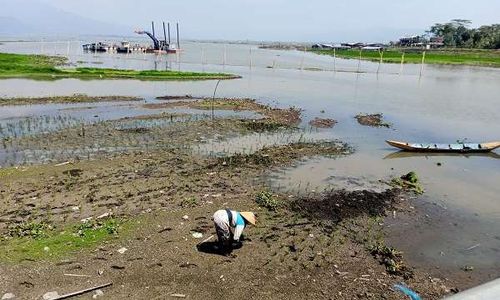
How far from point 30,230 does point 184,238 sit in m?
3.35

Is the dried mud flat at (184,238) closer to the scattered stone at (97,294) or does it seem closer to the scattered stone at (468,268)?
the scattered stone at (97,294)

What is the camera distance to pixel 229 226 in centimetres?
872

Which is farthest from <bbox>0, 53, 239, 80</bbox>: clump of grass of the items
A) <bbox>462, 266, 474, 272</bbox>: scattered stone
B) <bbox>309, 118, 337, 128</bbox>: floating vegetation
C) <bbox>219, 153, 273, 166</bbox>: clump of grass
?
<bbox>462, 266, 474, 272</bbox>: scattered stone

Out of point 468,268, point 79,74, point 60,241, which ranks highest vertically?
point 79,74

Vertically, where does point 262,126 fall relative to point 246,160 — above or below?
above

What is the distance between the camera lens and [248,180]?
551 inches

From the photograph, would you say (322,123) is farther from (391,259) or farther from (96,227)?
(96,227)

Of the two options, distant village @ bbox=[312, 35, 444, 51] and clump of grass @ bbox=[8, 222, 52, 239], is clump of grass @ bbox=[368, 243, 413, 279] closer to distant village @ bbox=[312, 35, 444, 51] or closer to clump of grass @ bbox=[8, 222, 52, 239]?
clump of grass @ bbox=[8, 222, 52, 239]

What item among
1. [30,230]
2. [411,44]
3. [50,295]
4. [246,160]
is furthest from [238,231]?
[411,44]

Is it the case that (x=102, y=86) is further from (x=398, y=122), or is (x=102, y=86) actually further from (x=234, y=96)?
(x=398, y=122)

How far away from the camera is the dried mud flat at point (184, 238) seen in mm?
7926

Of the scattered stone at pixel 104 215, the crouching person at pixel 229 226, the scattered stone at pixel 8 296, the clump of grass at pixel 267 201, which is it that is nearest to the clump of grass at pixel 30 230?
the scattered stone at pixel 104 215

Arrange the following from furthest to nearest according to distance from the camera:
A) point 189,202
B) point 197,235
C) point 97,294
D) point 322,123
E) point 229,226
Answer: point 322,123, point 189,202, point 197,235, point 229,226, point 97,294

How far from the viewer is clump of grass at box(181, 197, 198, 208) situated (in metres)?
11.4
